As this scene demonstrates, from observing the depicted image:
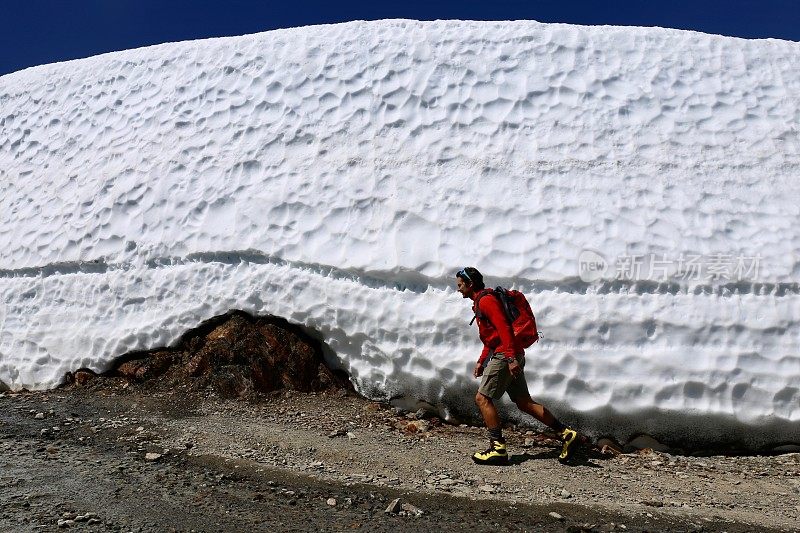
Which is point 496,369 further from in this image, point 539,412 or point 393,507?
point 393,507

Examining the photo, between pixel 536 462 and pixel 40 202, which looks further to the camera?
pixel 40 202

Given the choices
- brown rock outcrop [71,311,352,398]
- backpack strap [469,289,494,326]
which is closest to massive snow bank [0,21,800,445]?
brown rock outcrop [71,311,352,398]

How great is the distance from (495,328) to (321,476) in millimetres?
1637

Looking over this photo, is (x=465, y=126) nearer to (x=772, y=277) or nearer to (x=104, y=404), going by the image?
(x=772, y=277)

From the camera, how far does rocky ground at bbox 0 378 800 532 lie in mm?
3986

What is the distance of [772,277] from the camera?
19.9ft

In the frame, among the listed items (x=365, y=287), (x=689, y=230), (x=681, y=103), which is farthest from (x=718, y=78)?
(x=365, y=287)

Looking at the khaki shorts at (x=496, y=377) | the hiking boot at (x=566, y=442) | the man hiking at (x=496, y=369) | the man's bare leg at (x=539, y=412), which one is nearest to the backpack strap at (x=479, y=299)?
the man hiking at (x=496, y=369)

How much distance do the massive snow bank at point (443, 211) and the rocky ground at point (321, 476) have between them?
612 millimetres

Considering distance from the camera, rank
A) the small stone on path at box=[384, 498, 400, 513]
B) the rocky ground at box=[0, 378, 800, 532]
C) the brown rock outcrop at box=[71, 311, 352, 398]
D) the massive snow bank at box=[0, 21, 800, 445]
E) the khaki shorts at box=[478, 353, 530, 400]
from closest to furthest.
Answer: the rocky ground at box=[0, 378, 800, 532] → the small stone on path at box=[384, 498, 400, 513] → the khaki shorts at box=[478, 353, 530, 400] → the massive snow bank at box=[0, 21, 800, 445] → the brown rock outcrop at box=[71, 311, 352, 398]

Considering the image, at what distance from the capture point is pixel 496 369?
5.00 metres

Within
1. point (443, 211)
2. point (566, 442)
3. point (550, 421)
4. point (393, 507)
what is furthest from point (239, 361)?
point (566, 442)

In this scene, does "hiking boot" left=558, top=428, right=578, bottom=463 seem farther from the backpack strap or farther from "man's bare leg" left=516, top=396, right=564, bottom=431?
the backpack strap

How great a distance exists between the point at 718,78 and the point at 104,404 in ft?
24.2
